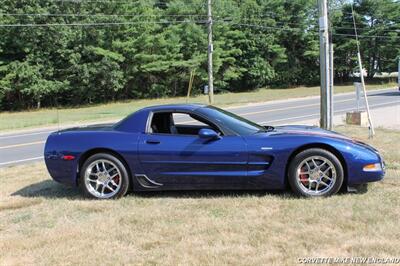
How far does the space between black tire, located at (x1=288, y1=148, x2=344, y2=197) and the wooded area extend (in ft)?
111

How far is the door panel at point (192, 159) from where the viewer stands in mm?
6090

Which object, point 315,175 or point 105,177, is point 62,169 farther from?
point 315,175

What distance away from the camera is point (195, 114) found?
6473mm

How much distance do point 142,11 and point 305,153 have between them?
3892 centimetres

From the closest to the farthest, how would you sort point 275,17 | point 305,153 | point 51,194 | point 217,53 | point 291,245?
point 291,245 → point 305,153 → point 51,194 → point 217,53 → point 275,17

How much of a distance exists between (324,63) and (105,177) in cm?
672

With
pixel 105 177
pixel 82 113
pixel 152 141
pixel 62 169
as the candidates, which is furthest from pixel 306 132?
pixel 82 113

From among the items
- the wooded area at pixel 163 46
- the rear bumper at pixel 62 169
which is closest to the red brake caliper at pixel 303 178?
the rear bumper at pixel 62 169

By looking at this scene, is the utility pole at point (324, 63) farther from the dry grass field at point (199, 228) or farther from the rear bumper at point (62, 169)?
the rear bumper at point (62, 169)

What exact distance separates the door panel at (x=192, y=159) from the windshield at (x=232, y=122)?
0.70 feet

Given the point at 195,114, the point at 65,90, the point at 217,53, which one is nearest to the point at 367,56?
the point at 217,53

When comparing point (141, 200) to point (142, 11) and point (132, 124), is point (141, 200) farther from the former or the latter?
point (142, 11)

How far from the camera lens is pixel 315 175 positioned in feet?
19.5

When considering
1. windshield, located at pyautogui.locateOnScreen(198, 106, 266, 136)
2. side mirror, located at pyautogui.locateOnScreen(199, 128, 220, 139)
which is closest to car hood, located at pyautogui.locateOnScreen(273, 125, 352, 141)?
windshield, located at pyautogui.locateOnScreen(198, 106, 266, 136)
